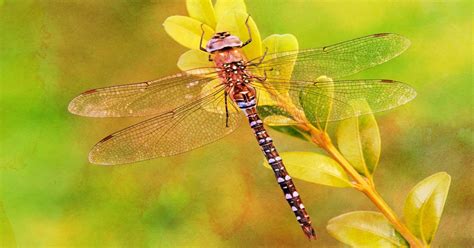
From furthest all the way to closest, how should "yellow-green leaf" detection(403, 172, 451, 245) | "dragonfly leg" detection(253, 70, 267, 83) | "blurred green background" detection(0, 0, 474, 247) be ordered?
"blurred green background" detection(0, 0, 474, 247) < "dragonfly leg" detection(253, 70, 267, 83) < "yellow-green leaf" detection(403, 172, 451, 245)

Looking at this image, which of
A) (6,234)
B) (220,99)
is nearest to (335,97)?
(220,99)

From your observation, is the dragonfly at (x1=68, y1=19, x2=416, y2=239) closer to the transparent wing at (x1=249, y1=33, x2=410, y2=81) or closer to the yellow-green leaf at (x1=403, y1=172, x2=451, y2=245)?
the transparent wing at (x1=249, y1=33, x2=410, y2=81)

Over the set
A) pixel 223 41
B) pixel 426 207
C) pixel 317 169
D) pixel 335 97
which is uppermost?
pixel 223 41

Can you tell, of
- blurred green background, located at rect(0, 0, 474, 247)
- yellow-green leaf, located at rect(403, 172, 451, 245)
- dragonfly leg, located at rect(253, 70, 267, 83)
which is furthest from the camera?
blurred green background, located at rect(0, 0, 474, 247)

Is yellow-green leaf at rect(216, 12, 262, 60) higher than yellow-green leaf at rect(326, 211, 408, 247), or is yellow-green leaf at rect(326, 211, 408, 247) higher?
yellow-green leaf at rect(216, 12, 262, 60)

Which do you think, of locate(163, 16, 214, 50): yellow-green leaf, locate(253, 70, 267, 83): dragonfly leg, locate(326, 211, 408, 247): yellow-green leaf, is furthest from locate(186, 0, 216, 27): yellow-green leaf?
locate(326, 211, 408, 247): yellow-green leaf

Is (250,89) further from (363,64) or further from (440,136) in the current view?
(440,136)

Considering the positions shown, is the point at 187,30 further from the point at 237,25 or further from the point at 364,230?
the point at 364,230
